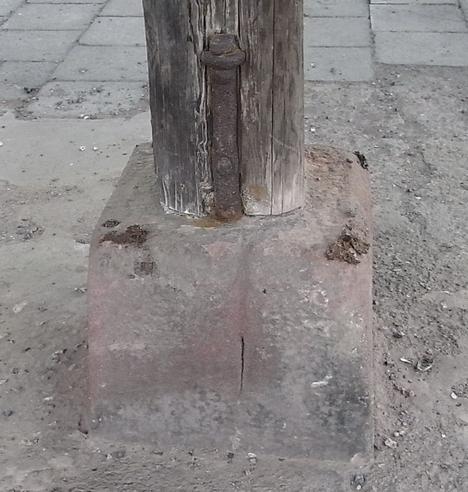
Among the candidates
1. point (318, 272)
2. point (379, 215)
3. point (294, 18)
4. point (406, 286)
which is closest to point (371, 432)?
point (318, 272)

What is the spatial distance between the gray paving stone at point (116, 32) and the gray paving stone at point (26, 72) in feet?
1.60

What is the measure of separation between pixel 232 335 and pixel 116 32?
389 cm

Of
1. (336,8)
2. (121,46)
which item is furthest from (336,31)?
(121,46)

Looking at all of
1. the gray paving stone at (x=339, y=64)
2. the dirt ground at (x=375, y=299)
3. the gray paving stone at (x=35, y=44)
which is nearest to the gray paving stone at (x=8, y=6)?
the gray paving stone at (x=35, y=44)

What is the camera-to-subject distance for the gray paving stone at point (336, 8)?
587cm

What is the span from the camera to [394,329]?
2.68 metres

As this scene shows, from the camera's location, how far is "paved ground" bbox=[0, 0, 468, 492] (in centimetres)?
218

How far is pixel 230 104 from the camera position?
79.2 inches

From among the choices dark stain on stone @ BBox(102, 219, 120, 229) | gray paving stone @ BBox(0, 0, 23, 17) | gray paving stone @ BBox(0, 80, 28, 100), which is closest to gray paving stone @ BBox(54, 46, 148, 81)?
gray paving stone @ BBox(0, 80, 28, 100)

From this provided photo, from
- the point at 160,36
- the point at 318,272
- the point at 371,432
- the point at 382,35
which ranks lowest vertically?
the point at 382,35

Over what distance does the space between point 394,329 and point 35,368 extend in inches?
44.5

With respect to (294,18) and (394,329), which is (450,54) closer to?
(394,329)

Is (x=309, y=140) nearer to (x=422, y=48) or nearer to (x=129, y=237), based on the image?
(x=422, y=48)

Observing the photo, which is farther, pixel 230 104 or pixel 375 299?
pixel 375 299
